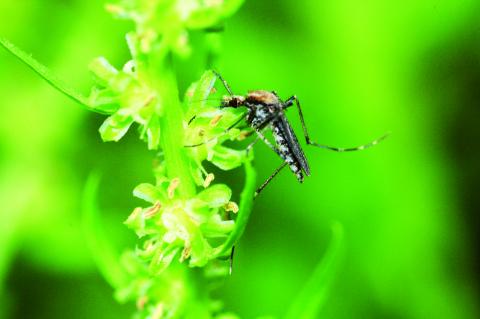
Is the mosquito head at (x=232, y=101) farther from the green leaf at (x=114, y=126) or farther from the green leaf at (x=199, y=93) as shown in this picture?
the green leaf at (x=114, y=126)

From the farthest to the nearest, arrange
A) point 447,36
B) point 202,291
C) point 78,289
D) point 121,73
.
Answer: point 447,36, point 78,289, point 202,291, point 121,73

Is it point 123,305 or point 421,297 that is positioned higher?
point 123,305

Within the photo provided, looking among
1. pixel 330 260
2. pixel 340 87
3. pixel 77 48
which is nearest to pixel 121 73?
pixel 330 260

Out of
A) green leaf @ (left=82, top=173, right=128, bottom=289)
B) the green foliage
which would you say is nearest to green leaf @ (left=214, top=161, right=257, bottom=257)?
the green foliage

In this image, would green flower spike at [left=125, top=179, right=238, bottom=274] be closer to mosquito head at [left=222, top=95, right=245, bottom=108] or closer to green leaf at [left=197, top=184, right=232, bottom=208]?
green leaf at [left=197, top=184, right=232, bottom=208]

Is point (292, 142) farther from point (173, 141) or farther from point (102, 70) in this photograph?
point (102, 70)

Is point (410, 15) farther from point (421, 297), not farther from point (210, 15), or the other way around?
point (210, 15)
